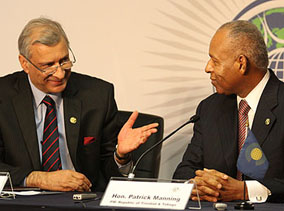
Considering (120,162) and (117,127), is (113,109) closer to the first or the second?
(117,127)

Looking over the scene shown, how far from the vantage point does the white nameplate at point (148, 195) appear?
2.16 meters

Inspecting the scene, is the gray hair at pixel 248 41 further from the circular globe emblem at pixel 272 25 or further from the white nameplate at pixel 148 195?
the white nameplate at pixel 148 195

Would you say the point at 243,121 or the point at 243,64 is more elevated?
the point at 243,64

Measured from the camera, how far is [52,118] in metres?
3.50

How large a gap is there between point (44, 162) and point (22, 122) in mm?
257

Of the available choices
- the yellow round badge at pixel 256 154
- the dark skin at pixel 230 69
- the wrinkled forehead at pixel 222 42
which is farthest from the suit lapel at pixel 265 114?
the yellow round badge at pixel 256 154

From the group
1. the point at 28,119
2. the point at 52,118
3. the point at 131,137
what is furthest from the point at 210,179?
the point at 28,119

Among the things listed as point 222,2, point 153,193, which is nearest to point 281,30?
point 222,2

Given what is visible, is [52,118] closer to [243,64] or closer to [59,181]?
[59,181]

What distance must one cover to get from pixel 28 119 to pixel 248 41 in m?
1.29

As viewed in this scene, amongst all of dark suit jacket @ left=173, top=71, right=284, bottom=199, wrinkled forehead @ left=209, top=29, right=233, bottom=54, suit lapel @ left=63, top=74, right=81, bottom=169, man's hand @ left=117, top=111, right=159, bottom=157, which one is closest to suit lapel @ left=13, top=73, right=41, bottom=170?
suit lapel @ left=63, top=74, right=81, bottom=169

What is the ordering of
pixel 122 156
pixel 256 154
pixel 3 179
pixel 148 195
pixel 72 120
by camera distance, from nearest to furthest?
pixel 148 195
pixel 3 179
pixel 256 154
pixel 122 156
pixel 72 120

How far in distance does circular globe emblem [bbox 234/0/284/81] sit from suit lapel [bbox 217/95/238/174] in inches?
24.5

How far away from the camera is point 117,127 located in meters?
3.67
